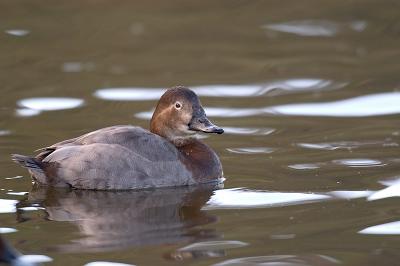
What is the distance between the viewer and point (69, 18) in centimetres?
1493

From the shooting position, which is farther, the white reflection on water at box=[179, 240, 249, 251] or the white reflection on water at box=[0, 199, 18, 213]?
the white reflection on water at box=[0, 199, 18, 213]

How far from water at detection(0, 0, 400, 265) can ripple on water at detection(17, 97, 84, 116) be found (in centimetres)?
2

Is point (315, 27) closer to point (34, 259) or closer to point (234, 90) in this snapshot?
point (234, 90)

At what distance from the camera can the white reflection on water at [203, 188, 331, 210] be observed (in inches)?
311

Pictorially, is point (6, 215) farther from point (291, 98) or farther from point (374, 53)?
point (374, 53)

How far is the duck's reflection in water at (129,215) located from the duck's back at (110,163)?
3.2 inches

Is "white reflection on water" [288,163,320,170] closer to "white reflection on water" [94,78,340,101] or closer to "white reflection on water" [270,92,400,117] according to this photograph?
"white reflection on water" [270,92,400,117]

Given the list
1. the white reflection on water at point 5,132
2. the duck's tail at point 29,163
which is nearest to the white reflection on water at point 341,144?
the duck's tail at point 29,163

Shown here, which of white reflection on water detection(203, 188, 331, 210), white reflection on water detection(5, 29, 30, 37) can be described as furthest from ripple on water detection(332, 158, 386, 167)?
white reflection on water detection(5, 29, 30, 37)

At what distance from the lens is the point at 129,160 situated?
A: 8438mm

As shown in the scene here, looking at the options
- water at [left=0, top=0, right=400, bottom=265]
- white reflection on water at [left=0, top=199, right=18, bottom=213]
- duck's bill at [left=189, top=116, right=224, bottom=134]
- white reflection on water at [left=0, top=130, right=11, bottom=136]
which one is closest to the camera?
water at [left=0, top=0, right=400, bottom=265]

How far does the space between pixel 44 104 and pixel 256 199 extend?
4.07 meters

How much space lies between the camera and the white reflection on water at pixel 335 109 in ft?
36.0

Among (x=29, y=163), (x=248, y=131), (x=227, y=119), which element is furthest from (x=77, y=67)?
(x=29, y=163)
